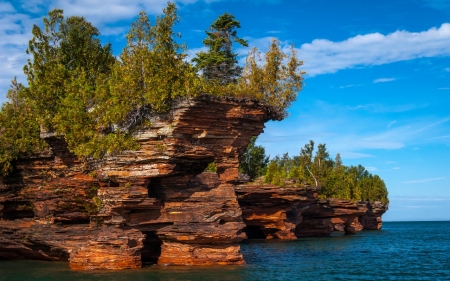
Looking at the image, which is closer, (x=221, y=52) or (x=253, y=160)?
(x=221, y=52)

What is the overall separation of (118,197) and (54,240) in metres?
6.27

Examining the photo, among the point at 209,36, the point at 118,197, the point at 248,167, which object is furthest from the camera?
the point at 248,167

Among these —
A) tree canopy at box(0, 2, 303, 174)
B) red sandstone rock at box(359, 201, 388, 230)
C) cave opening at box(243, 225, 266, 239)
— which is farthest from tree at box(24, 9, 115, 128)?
red sandstone rock at box(359, 201, 388, 230)

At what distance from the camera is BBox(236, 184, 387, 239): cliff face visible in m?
43.8

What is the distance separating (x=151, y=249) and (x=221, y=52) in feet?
92.4

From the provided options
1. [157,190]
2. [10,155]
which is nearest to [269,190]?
[157,190]

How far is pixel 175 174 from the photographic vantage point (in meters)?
25.1

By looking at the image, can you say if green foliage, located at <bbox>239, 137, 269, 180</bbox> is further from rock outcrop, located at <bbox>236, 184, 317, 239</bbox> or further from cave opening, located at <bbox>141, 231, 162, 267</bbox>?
cave opening, located at <bbox>141, 231, 162, 267</bbox>

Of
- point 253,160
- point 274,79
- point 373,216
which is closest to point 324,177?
point 253,160

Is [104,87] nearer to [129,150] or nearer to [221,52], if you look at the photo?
[129,150]

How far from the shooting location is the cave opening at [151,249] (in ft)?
85.6

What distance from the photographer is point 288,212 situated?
50.8 meters

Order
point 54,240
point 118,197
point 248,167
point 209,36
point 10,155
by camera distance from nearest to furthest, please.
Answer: point 118,197, point 54,240, point 10,155, point 209,36, point 248,167

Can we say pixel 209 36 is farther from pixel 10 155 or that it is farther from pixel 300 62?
pixel 10 155
